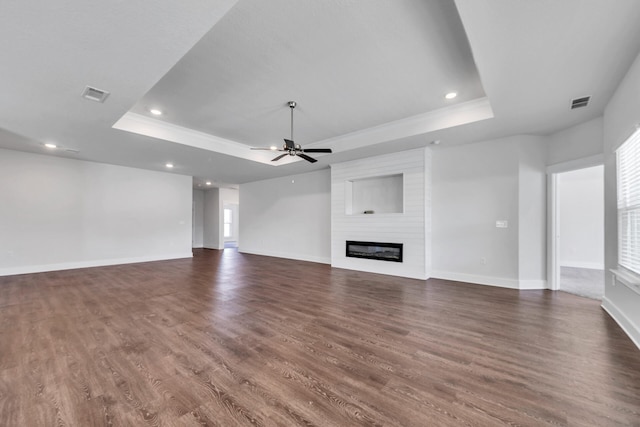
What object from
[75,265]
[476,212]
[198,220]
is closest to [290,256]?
[476,212]

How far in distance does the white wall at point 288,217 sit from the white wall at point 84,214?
6.91 feet

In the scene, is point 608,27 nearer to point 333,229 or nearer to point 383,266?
point 383,266

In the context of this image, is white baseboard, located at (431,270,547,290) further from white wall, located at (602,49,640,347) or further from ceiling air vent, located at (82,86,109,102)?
ceiling air vent, located at (82,86,109,102)

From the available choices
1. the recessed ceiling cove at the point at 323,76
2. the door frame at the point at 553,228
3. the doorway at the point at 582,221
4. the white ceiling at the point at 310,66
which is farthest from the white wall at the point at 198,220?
the doorway at the point at 582,221

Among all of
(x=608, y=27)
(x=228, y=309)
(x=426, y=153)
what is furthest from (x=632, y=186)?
(x=228, y=309)

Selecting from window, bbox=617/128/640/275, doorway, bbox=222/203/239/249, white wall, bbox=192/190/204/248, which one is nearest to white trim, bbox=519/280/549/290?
window, bbox=617/128/640/275

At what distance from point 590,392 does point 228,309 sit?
11.7 feet

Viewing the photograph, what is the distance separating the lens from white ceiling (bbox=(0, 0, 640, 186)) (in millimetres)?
1963

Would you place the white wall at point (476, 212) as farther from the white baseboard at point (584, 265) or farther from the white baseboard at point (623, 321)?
the white baseboard at point (584, 265)

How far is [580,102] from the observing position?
3.38m

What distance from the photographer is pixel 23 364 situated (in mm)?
2182

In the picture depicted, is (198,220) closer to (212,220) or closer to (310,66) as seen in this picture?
(212,220)

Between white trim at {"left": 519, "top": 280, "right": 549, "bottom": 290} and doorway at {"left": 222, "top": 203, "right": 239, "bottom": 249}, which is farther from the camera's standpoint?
doorway at {"left": 222, "top": 203, "right": 239, "bottom": 249}

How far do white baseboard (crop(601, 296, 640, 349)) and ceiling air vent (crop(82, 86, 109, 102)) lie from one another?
620 cm
